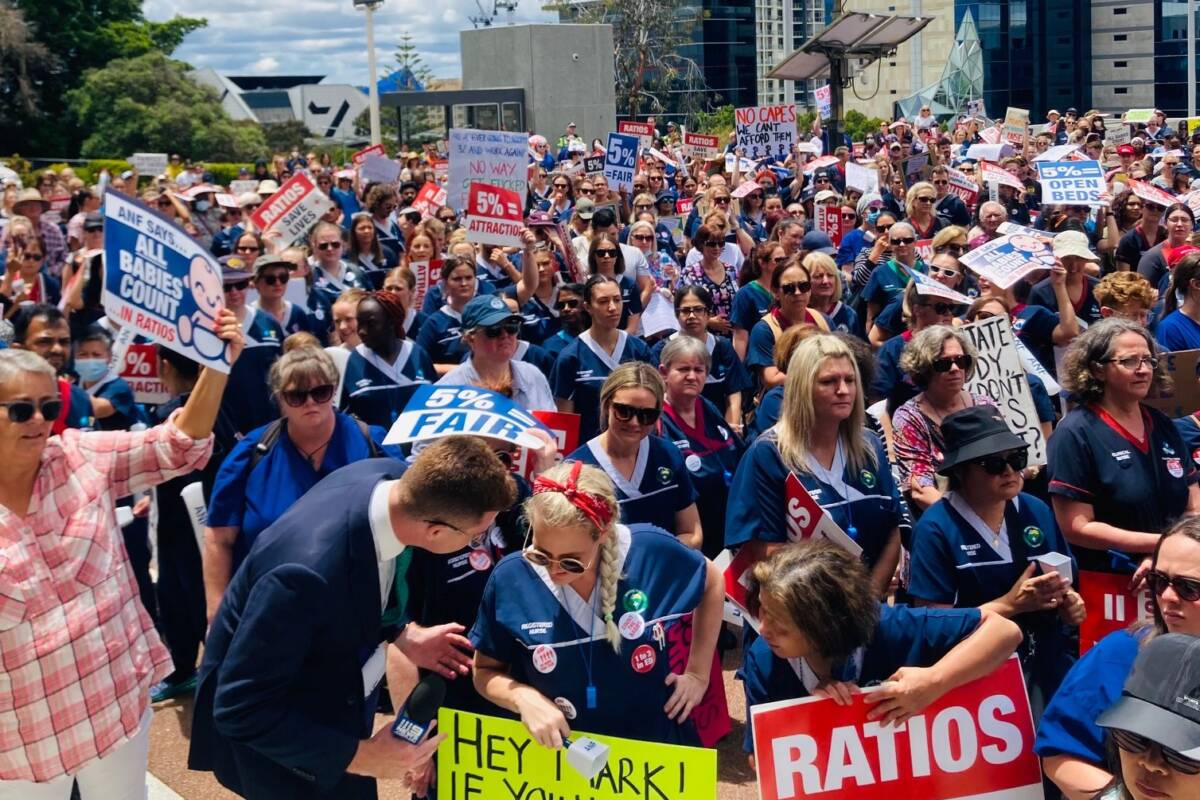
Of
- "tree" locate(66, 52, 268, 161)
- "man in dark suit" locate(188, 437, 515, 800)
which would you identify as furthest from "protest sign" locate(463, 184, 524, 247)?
"tree" locate(66, 52, 268, 161)

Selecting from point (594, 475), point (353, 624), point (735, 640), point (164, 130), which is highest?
point (164, 130)

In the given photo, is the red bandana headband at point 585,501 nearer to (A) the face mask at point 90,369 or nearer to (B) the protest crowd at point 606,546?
(B) the protest crowd at point 606,546

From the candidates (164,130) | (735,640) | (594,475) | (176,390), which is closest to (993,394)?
(735,640)

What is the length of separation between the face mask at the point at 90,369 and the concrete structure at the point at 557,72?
38.6m

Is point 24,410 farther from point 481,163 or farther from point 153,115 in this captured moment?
point 153,115

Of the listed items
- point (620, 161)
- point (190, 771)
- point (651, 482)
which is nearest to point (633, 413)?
point (651, 482)

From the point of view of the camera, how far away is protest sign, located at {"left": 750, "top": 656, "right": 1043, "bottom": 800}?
367cm

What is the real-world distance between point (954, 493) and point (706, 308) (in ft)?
12.3

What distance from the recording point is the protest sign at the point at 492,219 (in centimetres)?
1068

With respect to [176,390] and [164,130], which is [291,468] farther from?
[164,130]

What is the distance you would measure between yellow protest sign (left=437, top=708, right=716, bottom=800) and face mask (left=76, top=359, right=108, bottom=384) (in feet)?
12.4

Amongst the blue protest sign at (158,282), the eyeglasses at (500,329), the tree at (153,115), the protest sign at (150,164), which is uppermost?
the tree at (153,115)

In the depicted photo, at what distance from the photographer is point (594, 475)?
380 centimetres

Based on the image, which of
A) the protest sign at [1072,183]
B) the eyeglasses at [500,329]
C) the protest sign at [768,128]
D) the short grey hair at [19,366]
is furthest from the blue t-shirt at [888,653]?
the protest sign at [768,128]
